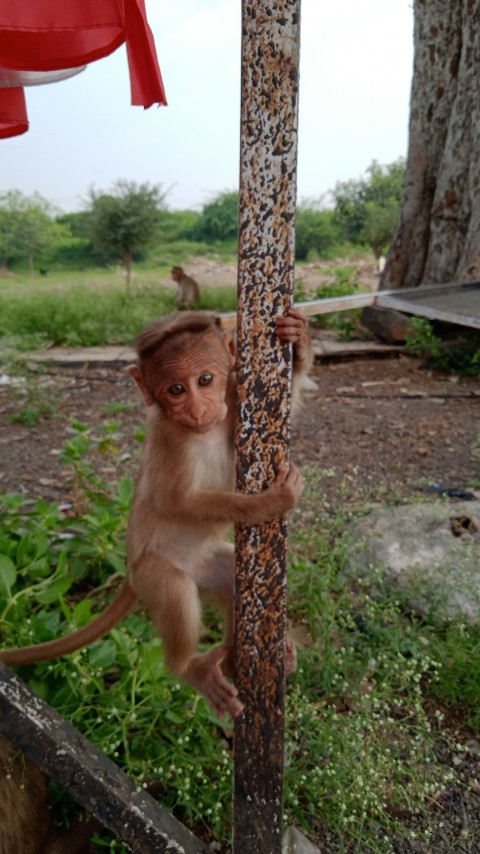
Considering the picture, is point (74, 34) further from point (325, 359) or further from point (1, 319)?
point (1, 319)

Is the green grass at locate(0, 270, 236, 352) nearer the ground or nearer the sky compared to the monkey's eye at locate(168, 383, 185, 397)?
nearer the ground

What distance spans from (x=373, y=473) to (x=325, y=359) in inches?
136

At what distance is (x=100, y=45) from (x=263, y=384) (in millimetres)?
1348

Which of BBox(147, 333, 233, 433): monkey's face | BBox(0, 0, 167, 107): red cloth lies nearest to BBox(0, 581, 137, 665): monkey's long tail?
BBox(147, 333, 233, 433): monkey's face

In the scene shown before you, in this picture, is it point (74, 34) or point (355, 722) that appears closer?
point (74, 34)

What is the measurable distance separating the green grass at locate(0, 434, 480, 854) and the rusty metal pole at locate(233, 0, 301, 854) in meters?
0.41

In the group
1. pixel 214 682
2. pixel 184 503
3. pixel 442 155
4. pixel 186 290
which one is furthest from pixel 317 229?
pixel 214 682

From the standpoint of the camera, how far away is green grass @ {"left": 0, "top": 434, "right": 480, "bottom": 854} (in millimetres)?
2416

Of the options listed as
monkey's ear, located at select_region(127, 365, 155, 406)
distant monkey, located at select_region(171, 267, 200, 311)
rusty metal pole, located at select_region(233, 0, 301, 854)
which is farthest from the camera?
distant monkey, located at select_region(171, 267, 200, 311)

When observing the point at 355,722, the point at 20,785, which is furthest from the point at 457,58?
the point at 20,785

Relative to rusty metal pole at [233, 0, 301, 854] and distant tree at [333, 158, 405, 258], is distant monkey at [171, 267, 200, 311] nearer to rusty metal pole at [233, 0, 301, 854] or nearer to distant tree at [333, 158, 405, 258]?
distant tree at [333, 158, 405, 258]

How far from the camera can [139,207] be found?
1269cm

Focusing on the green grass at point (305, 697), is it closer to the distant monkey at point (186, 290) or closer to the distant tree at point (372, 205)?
the distant monkey at point (186, 290)

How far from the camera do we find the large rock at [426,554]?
3287 millimetres
